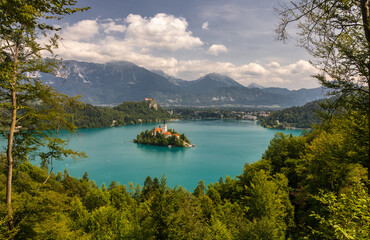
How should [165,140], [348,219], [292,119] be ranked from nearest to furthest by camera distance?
[348,219]
[165,140]
[292,119]

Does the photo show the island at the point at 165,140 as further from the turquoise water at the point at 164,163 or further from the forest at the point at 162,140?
the turquoise water at the point at 164,163

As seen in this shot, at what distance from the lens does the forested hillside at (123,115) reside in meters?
113

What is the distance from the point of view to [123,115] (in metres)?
139

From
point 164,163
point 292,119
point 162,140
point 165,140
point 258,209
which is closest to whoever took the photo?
point 258,209

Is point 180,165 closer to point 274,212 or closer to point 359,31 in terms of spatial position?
point 274,212

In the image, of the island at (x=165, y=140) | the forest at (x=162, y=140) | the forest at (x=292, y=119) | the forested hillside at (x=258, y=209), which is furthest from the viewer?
the forest at (x=292, y=119)

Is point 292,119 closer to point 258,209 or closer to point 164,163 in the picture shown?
point 164,163

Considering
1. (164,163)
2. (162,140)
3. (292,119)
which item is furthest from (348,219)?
(292,119)

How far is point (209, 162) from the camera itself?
48094 millimetres

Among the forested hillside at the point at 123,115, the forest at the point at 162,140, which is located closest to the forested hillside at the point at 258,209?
the forest at the point at 162,140

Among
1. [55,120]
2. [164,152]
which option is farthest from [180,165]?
[55,120]

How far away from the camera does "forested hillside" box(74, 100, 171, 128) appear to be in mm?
112575

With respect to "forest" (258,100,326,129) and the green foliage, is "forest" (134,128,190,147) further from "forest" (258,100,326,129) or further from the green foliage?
"forest" (258,100,326,129)

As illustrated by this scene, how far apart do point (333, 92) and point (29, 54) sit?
719 cm
